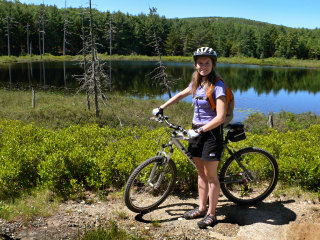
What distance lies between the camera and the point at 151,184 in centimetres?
492

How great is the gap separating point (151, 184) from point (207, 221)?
107 centimetres

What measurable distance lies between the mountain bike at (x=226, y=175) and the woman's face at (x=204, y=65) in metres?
0.93

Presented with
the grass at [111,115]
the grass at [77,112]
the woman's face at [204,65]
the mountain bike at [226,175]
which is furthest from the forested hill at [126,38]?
the woman's face at [204,65]

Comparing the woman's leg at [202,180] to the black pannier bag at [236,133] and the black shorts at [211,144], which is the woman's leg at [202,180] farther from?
the black pannier bag at [236,133]

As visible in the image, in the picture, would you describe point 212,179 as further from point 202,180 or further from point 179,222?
point 179,222

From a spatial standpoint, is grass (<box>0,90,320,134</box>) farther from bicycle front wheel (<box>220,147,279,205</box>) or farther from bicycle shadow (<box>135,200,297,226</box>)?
bicycle shadow (<box>135,200,297,226</box>)

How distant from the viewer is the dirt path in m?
4.25

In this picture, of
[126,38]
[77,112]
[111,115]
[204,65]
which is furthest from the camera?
[126,38]

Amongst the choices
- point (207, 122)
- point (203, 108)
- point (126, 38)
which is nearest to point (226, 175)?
point (207, 122)

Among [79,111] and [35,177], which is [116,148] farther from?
[79,111]

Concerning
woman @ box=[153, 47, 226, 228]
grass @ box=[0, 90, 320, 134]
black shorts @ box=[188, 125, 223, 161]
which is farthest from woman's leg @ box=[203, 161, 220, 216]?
grass @ box=[0, 90, 320, 134]

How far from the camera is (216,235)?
170 inches

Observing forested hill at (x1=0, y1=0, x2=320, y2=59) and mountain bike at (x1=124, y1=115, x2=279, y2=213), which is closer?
mountain bike at (x1=124, y1=115, x2=279, y2=213)

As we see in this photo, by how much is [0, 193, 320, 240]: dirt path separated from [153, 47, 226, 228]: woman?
337mm
